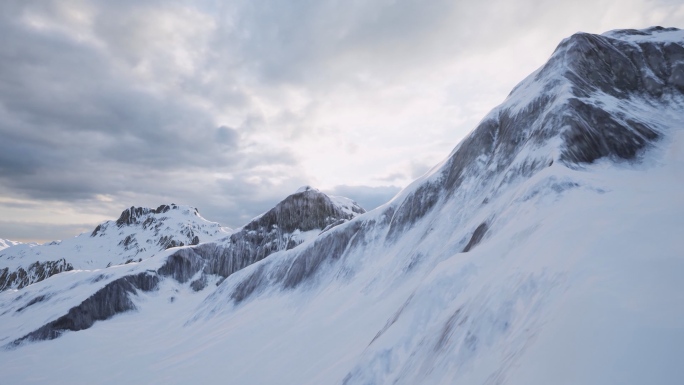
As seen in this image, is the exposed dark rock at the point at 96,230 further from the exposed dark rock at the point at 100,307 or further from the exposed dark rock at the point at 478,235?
the exposed dark rock at the point at 478,235

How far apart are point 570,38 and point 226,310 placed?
5222cm

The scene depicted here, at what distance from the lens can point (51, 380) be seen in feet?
130

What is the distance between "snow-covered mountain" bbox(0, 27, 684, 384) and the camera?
7.81 m

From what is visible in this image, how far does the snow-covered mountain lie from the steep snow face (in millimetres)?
84212

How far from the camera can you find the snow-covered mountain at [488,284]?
7812mm

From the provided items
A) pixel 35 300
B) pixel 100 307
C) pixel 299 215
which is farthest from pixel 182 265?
pixel 299 215

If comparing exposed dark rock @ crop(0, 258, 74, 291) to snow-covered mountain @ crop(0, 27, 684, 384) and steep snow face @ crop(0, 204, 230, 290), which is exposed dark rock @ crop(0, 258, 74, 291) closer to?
steep snow face @ crop(0, 204, 230, 290)

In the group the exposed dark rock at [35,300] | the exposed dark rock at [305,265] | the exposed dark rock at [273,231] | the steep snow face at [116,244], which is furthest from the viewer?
the steep snow face at [116,244]

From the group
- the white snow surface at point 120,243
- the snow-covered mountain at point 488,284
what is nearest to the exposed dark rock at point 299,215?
the snow-covered mountain at point 488,284

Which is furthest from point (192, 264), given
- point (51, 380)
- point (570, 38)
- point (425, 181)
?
point (570, 38)

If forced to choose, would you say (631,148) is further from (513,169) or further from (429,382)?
(429,382)

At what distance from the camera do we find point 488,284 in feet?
41.6

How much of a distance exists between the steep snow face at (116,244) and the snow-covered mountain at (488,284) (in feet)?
276

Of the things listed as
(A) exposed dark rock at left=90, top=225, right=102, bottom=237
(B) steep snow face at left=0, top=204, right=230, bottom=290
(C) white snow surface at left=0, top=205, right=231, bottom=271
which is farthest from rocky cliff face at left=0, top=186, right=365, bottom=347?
(A) exposed dark rock at left=90, top=225, right=102, bottom=237
